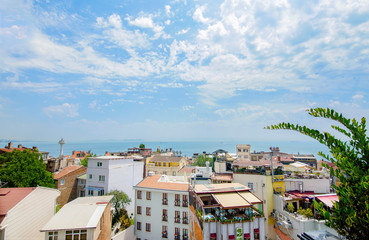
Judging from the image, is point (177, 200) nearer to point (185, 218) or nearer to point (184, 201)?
point (184, 201)

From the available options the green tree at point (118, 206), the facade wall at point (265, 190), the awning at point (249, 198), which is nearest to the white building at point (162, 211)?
the green tree at point (118, 206)

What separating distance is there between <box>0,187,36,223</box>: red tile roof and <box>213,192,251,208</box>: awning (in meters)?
17.3

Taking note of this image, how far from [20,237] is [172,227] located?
14707mm

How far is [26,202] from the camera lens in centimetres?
1761

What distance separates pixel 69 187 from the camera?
1364 inches

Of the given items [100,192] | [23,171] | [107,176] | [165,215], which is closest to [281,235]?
[165,215]

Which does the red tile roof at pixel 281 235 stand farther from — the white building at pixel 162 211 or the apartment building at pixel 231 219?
the white building at pixel 162 211

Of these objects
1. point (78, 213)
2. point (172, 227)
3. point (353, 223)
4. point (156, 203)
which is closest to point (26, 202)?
point (78, 213)

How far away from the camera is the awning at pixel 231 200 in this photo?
50.7ft

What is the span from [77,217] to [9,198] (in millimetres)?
6481

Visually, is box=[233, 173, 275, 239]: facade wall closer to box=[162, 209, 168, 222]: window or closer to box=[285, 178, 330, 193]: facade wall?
box=[285, 178, 330, 193]: facade wall

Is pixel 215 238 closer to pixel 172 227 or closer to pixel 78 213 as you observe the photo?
pixel 172 227

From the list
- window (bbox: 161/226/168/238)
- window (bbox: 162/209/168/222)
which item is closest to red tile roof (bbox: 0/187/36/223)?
window (bbox: 162/209/168/222)

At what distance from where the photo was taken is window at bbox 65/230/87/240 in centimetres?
1541
